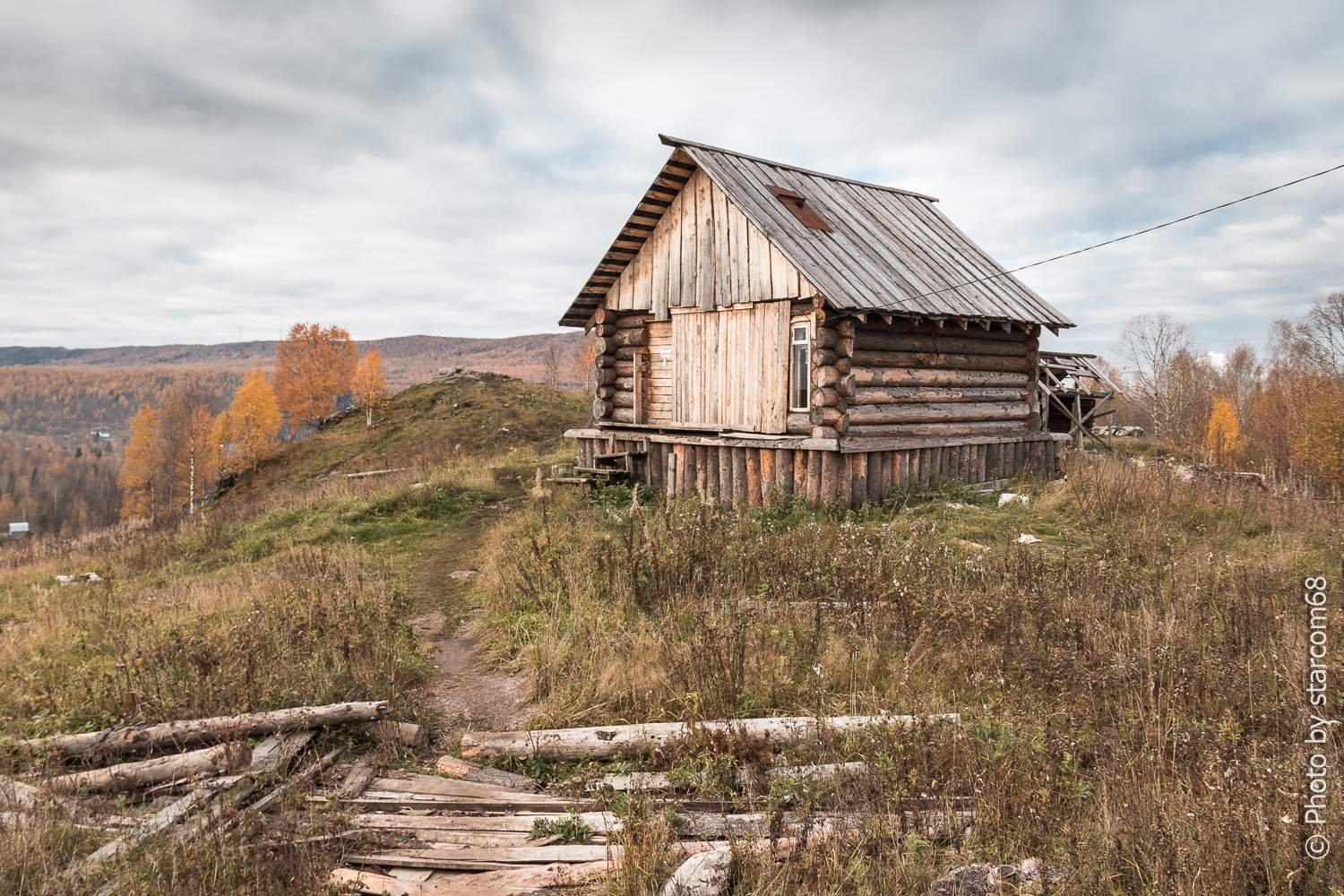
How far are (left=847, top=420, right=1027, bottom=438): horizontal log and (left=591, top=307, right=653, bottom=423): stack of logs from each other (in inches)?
214

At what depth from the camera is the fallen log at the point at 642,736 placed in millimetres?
4801

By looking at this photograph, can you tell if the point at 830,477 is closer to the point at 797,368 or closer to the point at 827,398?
the point at 827,398

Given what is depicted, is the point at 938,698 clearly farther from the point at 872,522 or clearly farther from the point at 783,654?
the point at 872,522

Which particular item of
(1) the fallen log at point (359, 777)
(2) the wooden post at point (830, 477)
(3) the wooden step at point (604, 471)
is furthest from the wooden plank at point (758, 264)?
(1) the fallen log at point (359, 777)

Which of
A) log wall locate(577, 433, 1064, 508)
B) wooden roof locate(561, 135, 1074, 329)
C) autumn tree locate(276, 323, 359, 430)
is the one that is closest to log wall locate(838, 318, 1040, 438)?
log wall locate(577, 433, 1064, 508)

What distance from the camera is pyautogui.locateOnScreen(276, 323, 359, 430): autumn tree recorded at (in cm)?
6031

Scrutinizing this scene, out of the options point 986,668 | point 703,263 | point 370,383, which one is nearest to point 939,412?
point 703,263

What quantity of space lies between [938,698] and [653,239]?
12.3 metres

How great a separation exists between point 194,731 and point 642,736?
10.3ft

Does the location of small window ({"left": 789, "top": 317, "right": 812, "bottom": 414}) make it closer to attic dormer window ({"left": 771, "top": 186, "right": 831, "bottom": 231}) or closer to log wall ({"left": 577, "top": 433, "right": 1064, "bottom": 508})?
log wall ({"left": 577, "top": 433, "right": 1064, "bottom": 508})

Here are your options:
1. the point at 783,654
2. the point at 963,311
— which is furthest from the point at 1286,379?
the point at 783,654

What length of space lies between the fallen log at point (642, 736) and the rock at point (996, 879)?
1276mm

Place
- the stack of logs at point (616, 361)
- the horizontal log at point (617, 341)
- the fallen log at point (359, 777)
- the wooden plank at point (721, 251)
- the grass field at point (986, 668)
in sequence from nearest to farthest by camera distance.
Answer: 1. the grass field at point (986, 668)
2. the fallen log at point (359, 777)
3. the wooden plank at point (721, 251)
4. the horizontal log at point (617, 341)
5. the stack of logs at point (616, 361)

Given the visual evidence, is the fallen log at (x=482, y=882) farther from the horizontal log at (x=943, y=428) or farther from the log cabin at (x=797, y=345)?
the horizontal log at (x=943, y=428)
